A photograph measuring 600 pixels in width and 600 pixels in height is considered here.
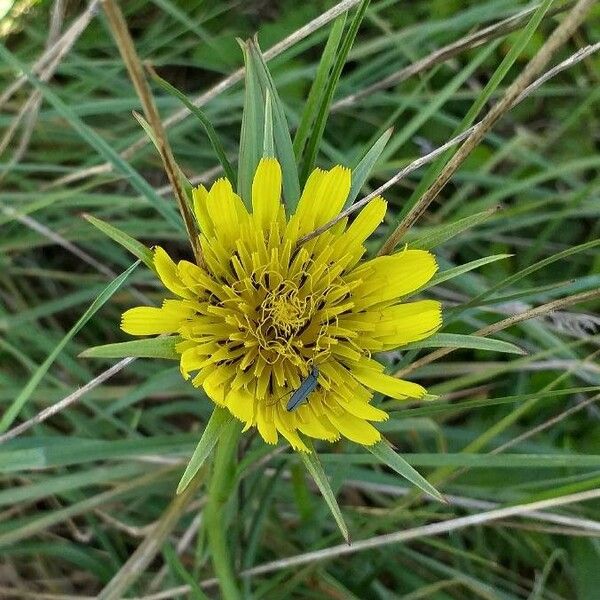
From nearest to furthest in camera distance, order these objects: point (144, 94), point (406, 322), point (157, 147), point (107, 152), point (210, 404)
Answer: point (144, 94) → point (157, 147) → point (406, 322) → point (107, 152) → point (210, 404)

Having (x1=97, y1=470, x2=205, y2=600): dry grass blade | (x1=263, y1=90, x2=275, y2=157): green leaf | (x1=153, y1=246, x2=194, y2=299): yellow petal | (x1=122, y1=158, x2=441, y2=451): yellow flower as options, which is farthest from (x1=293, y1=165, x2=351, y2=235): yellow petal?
(x1=97, y1=470, x2=205, y2=600): dry grass blade

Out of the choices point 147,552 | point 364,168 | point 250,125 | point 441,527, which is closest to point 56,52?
point 250,125

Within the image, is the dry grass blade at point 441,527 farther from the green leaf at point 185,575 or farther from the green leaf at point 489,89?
the green leaf at point 489,89

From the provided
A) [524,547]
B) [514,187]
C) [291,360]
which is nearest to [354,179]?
[291,360]

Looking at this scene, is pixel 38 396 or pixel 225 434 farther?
pixel 38 396

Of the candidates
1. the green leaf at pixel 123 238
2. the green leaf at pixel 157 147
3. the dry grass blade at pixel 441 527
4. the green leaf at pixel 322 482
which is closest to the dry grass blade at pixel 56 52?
the green leaf at pixel 157 147

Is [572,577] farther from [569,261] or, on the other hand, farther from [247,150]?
[247,150]

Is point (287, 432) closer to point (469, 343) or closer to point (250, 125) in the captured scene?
point (469, 343)
